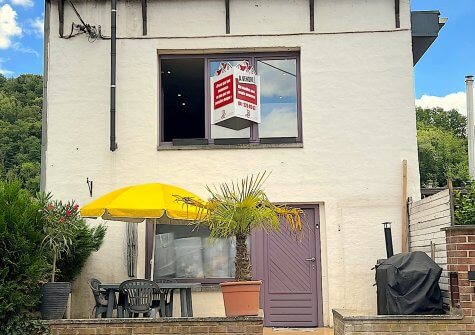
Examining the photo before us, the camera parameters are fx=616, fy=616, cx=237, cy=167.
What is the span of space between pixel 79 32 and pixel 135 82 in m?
1.36

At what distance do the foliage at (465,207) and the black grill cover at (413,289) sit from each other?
0.72 meters

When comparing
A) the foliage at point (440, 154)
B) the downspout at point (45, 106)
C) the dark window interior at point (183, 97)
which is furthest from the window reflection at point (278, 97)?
the foliage at point (440, 154)

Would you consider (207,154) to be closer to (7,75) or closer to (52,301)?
(52,301)

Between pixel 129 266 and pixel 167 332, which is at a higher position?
pixel 129 266

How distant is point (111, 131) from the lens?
10516 millimetres

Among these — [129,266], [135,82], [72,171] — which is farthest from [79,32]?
[129,266]

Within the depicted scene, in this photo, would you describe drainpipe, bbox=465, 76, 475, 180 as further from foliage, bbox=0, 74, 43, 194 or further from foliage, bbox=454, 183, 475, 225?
foliage, bbox=0, 74, 43, 194

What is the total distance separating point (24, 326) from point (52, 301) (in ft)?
1.64

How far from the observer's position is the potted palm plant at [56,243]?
8.12m

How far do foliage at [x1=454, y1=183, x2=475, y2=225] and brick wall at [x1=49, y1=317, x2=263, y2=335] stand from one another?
9.22 feet

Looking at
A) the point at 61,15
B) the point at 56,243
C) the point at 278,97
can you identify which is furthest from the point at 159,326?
the point at 61,15

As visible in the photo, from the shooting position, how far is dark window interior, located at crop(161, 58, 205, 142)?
1138 centimetres

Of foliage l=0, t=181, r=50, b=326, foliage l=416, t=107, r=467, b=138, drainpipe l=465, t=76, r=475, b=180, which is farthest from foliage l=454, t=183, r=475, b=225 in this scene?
foliage l=416, t=107, r=467, b=138

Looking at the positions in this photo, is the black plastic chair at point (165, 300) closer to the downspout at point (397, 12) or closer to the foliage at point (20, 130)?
the downspout at point (397, 12)
